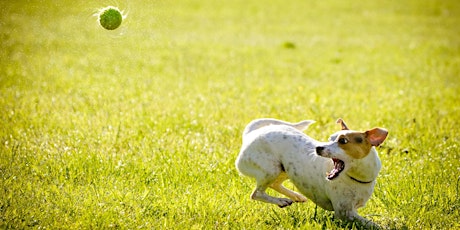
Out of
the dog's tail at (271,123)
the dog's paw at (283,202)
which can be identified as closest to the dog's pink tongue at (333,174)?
the dog's paw at (283,202)

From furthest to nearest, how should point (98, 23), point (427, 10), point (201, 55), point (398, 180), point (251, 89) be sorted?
1. point (427, 10)
2. point (201, 55)
3. point (251, 89)
4. point (98, 23)
5. point (398, 180)

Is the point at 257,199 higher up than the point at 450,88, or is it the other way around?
the point at 257,199

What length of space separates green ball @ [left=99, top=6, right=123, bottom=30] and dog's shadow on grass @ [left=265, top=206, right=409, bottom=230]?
305cm

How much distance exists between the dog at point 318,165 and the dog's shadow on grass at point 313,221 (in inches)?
A: 2.4

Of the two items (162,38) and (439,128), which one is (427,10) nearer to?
(162,38)

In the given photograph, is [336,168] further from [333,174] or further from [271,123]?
[271,123]

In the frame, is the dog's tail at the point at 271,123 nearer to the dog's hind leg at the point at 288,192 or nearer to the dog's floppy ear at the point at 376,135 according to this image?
the dog's hind leg at the point at 288,192

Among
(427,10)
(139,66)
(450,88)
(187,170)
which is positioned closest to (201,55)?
(139,66)

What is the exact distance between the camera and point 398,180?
580cm

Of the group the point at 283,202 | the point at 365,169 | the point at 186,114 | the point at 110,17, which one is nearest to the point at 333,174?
the point at 365,169

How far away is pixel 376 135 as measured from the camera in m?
4.62

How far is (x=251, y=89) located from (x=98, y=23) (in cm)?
404

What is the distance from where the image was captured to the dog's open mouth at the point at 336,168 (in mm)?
4676

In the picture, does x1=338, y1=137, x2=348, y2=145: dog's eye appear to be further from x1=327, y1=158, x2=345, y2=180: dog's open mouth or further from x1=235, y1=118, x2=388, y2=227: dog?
x1=327, y1=158, x2=345, y2=180: dog's open mouth
